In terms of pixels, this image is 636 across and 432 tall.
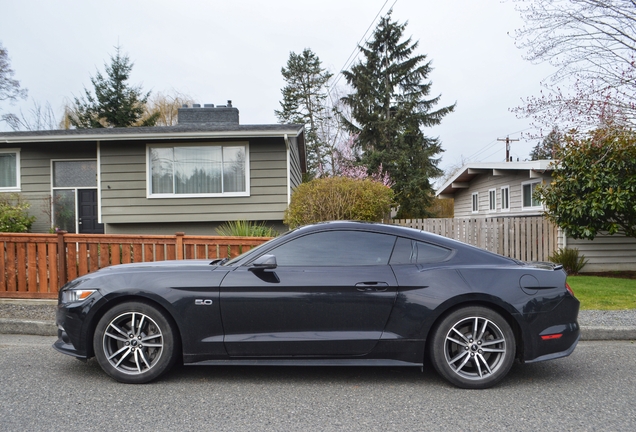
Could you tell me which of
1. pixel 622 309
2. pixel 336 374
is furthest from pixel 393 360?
pixel 622 309

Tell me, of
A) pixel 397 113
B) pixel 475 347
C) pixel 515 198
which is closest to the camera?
pixel 475 347

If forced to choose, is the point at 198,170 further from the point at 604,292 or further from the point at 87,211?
the point at 604,292

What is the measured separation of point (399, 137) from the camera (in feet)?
90.0

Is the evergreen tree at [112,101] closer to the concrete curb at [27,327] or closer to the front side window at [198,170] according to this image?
the front side window at [198,170]

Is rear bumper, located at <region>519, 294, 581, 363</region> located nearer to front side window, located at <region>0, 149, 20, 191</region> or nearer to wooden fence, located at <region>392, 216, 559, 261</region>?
wooden fence, located at <region>392, 216, 559, 261</region>

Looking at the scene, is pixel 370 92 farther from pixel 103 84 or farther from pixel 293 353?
pixel 293 353

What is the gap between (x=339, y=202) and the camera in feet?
31.7

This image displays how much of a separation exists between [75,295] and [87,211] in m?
11.0

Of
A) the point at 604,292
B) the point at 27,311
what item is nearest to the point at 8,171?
the point at 27,311

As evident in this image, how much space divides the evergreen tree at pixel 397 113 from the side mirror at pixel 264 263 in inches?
894

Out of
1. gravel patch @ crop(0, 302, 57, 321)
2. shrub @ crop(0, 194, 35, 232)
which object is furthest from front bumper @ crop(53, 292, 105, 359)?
shrub @ crop(0, 194, 35, 232)

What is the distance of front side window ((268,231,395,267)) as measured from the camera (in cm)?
414

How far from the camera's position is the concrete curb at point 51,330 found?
224 inches

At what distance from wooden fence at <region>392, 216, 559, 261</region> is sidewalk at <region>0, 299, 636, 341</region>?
4636 mm
